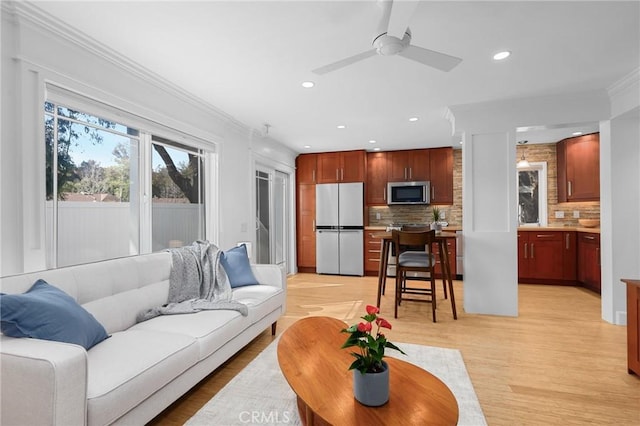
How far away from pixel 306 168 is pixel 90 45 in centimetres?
427

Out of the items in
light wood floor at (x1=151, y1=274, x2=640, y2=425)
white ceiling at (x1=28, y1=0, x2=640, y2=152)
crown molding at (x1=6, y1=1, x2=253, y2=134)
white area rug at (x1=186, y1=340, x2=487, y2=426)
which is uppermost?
white ceiling at (x1=28, y1=0, x2=640, y2=152)

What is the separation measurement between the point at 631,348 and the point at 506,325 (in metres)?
1.07

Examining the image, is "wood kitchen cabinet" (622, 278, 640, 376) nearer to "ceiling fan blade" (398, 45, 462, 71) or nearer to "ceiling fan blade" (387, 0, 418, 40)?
"ceiling fan blade" (398, 45, 462, 71)

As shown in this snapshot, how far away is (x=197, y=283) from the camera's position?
8.87ft

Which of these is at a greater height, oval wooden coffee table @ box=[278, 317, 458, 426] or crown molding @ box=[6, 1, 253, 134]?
crown molding @ box=[6, 1, 253, 134]

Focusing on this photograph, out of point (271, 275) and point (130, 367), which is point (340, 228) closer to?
point (271, 275)

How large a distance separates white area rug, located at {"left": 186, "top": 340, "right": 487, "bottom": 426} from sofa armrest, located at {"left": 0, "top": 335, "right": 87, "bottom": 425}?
718 mm

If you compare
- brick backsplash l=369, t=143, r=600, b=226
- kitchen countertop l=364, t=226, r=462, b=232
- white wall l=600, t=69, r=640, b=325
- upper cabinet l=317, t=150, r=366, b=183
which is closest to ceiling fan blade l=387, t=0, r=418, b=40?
white wall l=600, t=69, r=640, b=325

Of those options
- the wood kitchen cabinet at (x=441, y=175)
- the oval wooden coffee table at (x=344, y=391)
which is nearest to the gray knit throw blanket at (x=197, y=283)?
the oval wooden coffee table at (x=344, y=391)

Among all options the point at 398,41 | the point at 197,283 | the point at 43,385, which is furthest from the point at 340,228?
the point at 43,385

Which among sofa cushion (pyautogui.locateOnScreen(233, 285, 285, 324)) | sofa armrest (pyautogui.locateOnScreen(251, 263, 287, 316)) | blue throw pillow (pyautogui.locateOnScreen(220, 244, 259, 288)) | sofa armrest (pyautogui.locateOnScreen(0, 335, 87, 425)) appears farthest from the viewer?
sofa armrest (pyautogui.locateOnScreen(251, 263, 287, 316))

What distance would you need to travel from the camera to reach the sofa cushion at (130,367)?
4.34 ft

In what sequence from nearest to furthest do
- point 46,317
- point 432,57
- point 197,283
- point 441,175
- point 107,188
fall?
point 46,317
point 432,57
point 107,188
point 197,283
point 441,175

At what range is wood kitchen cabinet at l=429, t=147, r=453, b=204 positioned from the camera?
573cm
